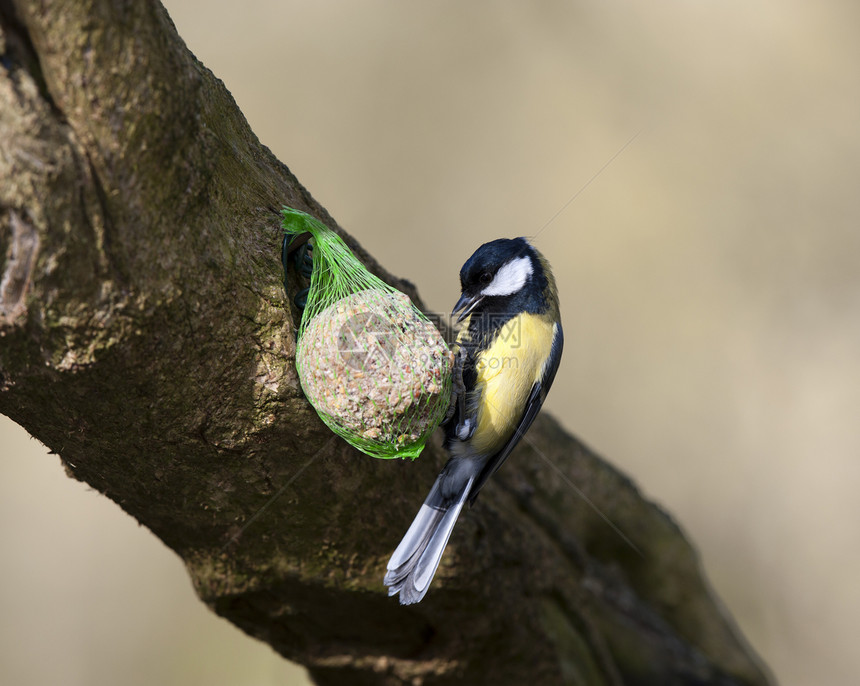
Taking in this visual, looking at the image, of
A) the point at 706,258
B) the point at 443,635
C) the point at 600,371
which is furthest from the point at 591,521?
the point at 706,258

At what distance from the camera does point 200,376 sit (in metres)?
1.73

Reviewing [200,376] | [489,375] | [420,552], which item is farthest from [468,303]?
[200,376]

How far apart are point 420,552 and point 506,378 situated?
0.65 meters

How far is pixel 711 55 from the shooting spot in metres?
6.98

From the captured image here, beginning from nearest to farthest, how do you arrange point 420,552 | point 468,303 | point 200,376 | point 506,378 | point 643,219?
point 200,376, point 420,552, point 506,378, point 468,303, point 643,219

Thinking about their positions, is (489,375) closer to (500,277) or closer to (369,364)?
(500,277)

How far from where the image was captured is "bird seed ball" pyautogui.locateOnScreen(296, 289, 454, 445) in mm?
1767

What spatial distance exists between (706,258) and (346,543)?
530 centimetres

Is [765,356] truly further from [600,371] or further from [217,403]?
[217,403]

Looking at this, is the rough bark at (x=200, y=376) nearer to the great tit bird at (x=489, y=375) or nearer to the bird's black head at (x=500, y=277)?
the great tit bird at (x=489, y=375)

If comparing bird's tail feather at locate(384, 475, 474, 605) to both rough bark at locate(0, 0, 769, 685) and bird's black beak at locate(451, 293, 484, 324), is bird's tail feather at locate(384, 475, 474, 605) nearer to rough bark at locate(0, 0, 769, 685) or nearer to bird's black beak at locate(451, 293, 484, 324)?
rough bark at locate(0, 0, 769, 685)

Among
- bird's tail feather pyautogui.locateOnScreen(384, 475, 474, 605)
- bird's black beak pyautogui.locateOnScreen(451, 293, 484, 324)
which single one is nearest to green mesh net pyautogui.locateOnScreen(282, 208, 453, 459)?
bird's tail feather pyautogui.locateOnScreen(384, 475, 474, 605)

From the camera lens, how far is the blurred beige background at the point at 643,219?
6102mm

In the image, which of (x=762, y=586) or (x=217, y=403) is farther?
(x=762, y=586)
